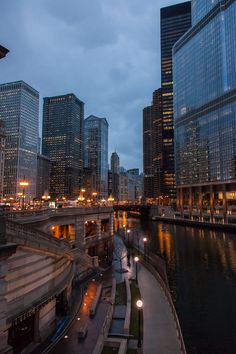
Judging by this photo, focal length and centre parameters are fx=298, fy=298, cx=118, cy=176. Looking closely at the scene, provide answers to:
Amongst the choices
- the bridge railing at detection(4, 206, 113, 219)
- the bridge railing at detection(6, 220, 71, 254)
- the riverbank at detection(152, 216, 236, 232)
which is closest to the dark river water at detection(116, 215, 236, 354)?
the bridge railing at detection(6, 220, 71, 254)

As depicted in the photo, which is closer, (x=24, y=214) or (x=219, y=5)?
(x=24, y=214)

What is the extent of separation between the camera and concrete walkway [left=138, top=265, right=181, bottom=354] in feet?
65.3

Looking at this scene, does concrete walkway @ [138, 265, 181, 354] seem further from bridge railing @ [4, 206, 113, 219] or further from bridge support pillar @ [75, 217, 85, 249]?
bridge support pillar @ [75, 217, 85, 249]

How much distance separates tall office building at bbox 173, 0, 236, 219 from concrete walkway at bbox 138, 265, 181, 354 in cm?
11808

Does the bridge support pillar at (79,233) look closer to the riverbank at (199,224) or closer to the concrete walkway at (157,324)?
the concrete walkway at (157,324)

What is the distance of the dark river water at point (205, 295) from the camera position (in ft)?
87.7

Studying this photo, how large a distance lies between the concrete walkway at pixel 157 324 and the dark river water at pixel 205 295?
11.3ft

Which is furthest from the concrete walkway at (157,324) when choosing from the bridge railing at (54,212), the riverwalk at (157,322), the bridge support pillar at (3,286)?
the bridge railing at (54,212)

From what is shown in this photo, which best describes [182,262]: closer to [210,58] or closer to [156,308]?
[156,308]

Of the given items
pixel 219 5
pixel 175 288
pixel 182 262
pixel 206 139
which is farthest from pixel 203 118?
pixel 175 288

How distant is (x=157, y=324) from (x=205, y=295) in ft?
57.6

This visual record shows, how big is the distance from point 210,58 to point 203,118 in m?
33.5

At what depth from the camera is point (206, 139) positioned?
17525 cm

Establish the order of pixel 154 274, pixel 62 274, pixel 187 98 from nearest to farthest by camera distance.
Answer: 1. pixel 62 274
2. pixel 154 274
3. pixel 187 98
